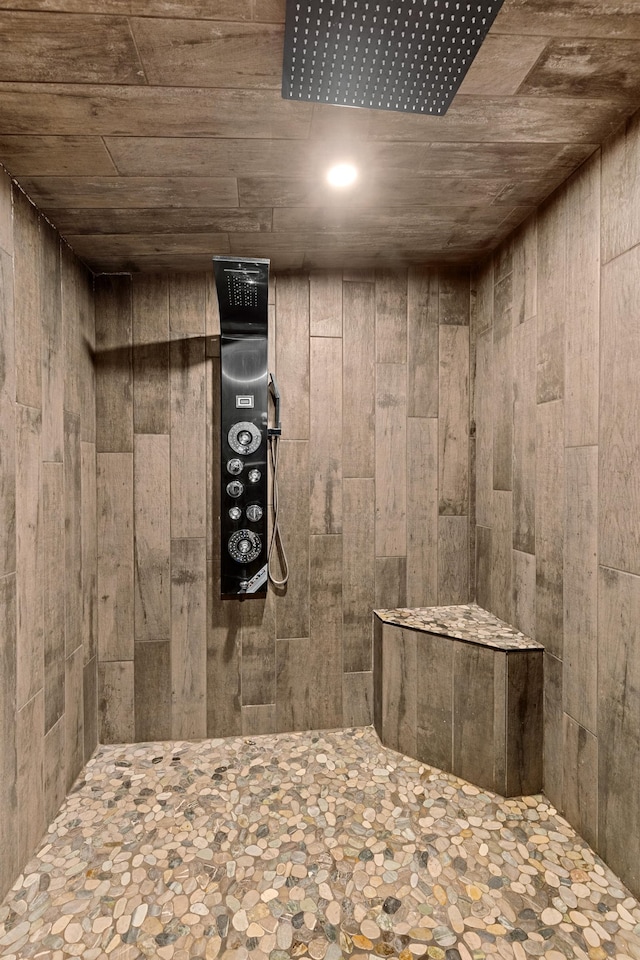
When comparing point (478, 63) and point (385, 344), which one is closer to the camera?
point (478, 63)

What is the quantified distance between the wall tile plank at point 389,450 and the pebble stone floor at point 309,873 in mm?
1094

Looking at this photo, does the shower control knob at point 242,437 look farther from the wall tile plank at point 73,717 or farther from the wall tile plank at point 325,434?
the wall tile plank at point 73,717

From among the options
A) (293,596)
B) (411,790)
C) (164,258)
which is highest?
(164,258)

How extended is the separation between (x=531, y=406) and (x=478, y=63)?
1179mm

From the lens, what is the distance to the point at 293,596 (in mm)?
2359

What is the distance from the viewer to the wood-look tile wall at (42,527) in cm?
152

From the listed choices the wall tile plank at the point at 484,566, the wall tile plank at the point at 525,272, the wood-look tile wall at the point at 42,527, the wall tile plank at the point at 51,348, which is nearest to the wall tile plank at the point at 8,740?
the wood-look tile wall at the point at 42,527

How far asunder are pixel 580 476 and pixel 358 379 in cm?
114

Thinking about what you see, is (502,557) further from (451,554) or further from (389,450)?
(389,450)

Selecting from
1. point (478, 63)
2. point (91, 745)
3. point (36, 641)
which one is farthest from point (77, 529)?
point (478, 63)

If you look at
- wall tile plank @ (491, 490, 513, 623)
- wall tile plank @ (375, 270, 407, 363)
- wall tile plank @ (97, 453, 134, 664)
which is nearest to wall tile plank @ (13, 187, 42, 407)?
wall tile plank @ (97, 453, 134, 664)

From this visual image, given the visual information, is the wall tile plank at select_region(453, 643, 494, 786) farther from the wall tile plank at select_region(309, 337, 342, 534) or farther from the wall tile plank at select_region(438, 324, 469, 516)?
the wall tile plank at select_region(309, 337, 342, 534)

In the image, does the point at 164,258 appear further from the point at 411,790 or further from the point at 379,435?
the point at 411,790

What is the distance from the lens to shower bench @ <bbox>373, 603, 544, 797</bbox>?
185cm
